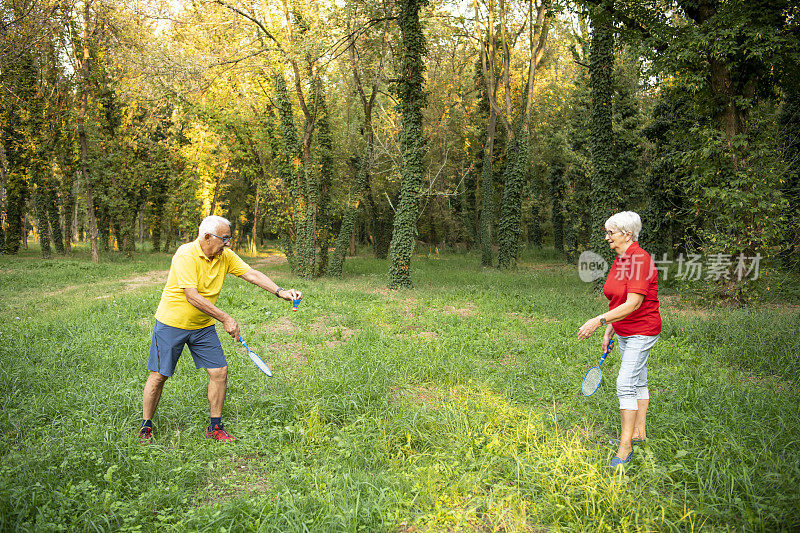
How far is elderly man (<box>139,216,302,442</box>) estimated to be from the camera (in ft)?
16.1

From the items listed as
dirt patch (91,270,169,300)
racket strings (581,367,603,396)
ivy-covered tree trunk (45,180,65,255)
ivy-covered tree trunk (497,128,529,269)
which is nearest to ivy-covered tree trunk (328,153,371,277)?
ivy-covered tree trunk (497,128,529,269)

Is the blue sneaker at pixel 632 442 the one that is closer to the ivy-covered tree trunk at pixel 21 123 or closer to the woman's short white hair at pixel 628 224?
the woman's short white hair at pixel 628 224

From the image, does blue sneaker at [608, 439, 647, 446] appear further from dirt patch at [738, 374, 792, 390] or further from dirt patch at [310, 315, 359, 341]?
dirt patch at [310, 315, 359, 341]

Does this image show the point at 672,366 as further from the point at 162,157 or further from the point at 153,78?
the point at 162,157

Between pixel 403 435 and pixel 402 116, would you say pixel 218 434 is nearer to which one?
pixel 403 435

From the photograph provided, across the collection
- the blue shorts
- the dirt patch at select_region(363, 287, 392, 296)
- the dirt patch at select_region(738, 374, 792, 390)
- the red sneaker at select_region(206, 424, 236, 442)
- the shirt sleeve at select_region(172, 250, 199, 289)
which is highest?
the shirt sleeve at select_region(172, 250, 199, 289)

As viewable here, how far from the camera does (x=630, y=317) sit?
4484mm

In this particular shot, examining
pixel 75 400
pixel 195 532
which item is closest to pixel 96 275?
pixel 75 400

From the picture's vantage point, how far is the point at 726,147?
1193 cm

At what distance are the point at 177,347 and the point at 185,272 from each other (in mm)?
800

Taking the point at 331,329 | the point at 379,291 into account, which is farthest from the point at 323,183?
the point at 331,329

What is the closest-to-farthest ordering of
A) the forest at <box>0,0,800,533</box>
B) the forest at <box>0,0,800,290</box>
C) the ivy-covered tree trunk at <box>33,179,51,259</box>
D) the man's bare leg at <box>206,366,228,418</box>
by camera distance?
the forest at <box>0,0,800,533</box>, the man's bare leg at <box>206,366,228,418</box>, the forest at <box>0,0,800,290</box>, the ivy-covered tree trunk at <box>33,179,51,259</box>

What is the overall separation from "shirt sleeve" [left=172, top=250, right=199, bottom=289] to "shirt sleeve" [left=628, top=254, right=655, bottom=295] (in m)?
4.25

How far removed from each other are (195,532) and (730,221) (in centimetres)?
1317
